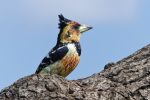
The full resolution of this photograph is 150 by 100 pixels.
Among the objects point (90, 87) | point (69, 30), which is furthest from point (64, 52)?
point (90, 87)

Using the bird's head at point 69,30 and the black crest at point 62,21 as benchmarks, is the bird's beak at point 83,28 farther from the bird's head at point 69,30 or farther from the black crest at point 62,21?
the black crest at point 62,21

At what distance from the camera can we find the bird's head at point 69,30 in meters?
10.2

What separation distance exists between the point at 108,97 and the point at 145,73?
37.8 inches

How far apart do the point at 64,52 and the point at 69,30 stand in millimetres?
474

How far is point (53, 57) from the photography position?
9.91m

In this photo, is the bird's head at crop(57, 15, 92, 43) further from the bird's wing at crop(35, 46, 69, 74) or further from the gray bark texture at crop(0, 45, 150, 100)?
the gray bark texture at crop(0, 45, 150, 100)

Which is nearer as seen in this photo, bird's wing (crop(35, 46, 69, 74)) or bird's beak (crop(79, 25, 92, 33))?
bird's wing (crop(35, 46, 69, 74))

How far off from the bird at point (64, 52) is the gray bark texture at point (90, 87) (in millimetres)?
448

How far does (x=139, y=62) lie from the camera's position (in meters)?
10.2

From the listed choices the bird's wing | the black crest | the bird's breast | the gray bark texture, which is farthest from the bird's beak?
the gray bark texture

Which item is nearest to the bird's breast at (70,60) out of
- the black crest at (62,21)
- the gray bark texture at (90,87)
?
the gray bark texture at (90,87)

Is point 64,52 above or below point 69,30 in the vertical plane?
below

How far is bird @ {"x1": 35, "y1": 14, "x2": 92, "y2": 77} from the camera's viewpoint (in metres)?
9.77

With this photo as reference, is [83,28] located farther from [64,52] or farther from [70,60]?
[70,60]
